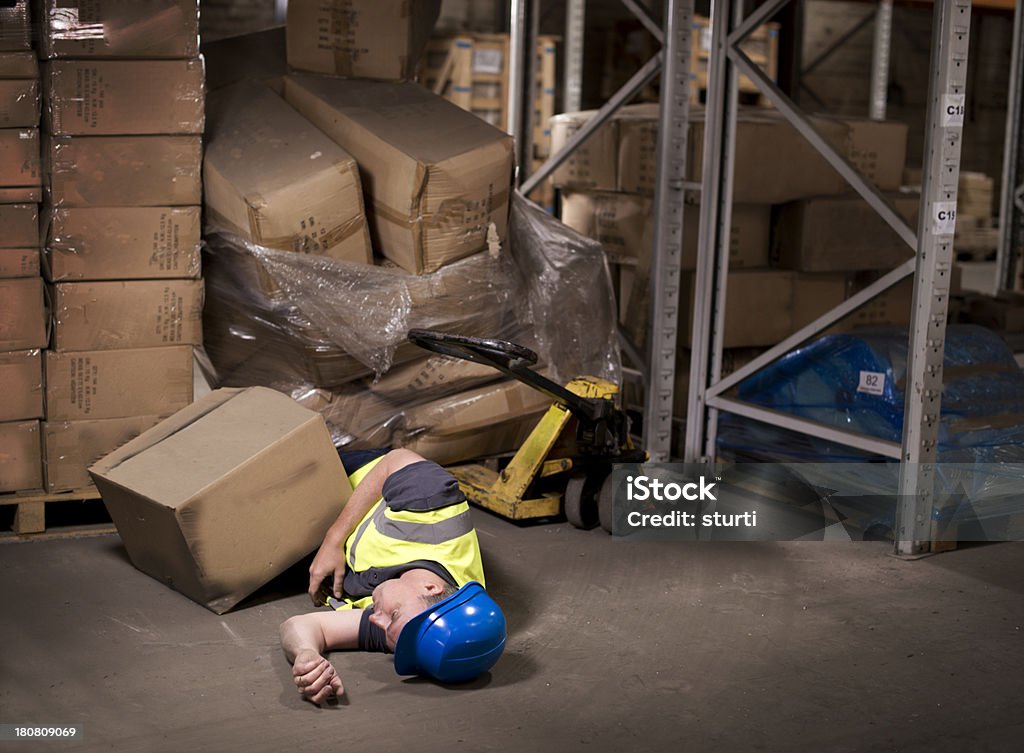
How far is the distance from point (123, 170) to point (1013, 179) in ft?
27.3

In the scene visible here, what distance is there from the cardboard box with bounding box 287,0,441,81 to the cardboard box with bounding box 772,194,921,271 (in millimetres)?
2048

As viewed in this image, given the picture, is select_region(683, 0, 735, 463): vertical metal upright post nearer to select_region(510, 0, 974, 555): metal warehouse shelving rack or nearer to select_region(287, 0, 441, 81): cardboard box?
select_region(510, 0, 974, 555): metal warehouse shelving rack

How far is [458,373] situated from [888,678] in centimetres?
235

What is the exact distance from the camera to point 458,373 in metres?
5.35

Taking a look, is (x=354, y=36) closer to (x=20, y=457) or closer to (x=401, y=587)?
(x=20, y=457)

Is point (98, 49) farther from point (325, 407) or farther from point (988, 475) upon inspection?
point (988, 475)

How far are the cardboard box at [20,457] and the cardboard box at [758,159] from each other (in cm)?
313

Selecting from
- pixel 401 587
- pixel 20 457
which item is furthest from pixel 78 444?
pixel 401 587

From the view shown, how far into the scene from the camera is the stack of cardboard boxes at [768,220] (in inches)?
232

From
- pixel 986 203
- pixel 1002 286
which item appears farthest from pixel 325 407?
pixel 986 203

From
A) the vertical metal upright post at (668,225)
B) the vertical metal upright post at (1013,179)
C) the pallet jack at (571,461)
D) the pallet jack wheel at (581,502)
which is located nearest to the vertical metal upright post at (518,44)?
the vertical metal upright post at (668,225)

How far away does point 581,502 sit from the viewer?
16.7 ft

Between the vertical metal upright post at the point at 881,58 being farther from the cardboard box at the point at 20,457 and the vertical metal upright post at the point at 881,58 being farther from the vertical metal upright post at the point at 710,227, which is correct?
the cardboard box at the point at 20,457

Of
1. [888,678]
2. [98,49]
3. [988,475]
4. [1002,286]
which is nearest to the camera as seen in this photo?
[888,678]
